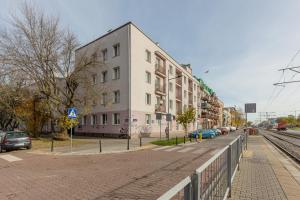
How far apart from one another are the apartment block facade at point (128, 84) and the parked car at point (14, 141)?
12.4 meters

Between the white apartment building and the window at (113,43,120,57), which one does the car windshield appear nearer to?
the white apartment building

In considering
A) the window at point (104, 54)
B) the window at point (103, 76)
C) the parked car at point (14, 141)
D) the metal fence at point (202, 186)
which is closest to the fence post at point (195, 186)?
the metal fence at point (202, 186)

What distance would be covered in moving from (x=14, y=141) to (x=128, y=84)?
15.5 meters

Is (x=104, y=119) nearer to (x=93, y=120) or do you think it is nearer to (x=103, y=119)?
(x=103, y=119)

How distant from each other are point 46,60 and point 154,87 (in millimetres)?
16927

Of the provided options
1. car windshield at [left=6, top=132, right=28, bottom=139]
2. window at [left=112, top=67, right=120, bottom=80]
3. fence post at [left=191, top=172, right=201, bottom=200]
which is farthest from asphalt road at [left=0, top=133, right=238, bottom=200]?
window at [left=112, top=67, right=120, bottom=80]

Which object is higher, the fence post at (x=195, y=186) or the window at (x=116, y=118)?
the window at (x=116, y=118)

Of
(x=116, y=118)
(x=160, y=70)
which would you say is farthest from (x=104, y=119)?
(x=160, y=70)

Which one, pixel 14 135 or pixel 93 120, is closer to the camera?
pixel 14 135

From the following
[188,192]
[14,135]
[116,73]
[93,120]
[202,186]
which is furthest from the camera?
[93,120]

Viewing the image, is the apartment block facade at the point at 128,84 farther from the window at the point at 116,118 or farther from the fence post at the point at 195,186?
the fence post at the point at 195,186

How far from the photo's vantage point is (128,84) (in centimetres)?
3084

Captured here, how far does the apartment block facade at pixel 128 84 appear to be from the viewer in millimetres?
31109

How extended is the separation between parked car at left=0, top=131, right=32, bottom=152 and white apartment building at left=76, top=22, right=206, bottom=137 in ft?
39.7
